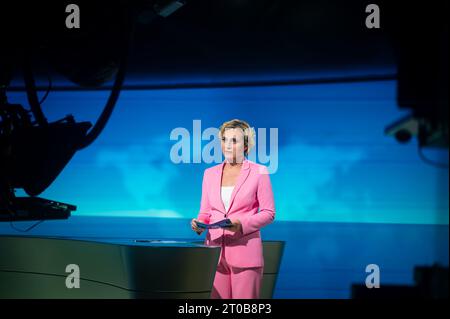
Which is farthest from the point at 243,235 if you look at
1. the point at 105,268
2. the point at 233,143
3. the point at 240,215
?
the point at 105,268

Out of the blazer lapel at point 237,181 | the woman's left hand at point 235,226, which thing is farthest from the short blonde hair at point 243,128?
the woman's left hand at point 235,226

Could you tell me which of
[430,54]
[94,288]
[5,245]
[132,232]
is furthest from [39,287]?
[430,54]

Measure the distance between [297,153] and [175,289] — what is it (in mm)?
1891

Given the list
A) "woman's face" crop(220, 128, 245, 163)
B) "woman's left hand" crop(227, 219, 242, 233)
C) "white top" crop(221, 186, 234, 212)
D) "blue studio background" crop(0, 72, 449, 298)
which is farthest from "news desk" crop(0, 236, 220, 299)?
"blue studio background" crop(0, 72, 449, 298)

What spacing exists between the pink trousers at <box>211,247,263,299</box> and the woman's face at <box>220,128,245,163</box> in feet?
1.61

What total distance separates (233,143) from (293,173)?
4.66 feet

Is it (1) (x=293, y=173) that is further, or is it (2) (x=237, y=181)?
(1) (x=293, y=173)

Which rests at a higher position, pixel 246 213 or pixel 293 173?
pixel 293 173

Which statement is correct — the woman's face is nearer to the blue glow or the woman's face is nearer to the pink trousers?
the pink trousers

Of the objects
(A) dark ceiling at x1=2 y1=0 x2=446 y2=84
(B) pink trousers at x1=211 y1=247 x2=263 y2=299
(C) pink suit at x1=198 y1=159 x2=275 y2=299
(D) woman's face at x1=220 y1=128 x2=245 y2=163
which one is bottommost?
(B) pink trousers at x1=211 y1=247 x2=263 y2=299

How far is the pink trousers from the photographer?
2.71 meters

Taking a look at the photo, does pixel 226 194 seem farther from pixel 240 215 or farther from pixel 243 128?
pixel 243 128

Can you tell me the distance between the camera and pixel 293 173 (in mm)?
4125

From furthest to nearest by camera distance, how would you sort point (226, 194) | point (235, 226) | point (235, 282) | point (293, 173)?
point (293, 173)
point (226, 194)
point (235, 282)
point (235, 226)
